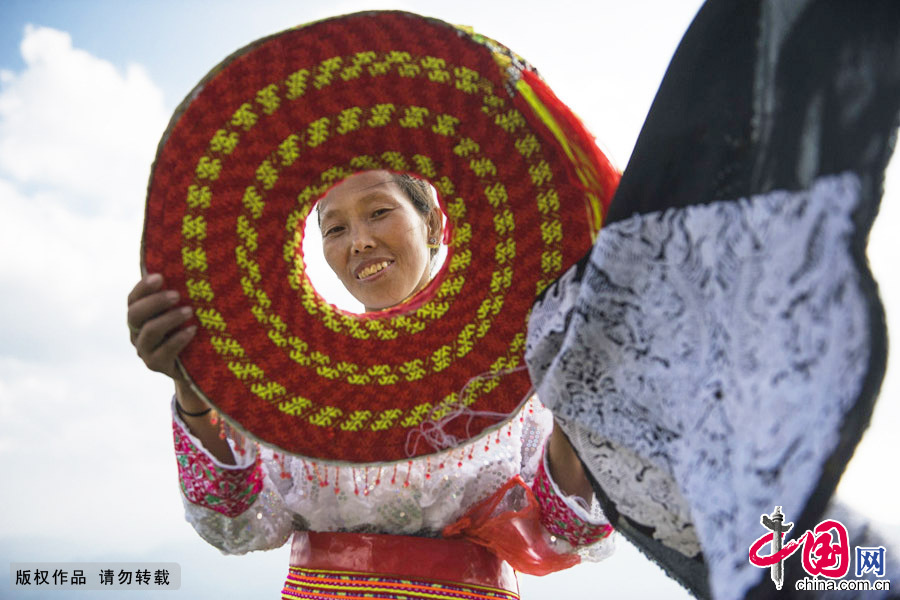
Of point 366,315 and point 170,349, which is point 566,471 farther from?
point 170,349

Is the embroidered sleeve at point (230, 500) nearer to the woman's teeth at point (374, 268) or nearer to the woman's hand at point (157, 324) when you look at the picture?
the woman's hand at point (157, 324)

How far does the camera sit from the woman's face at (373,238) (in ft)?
4.62

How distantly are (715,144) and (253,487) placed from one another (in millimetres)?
887

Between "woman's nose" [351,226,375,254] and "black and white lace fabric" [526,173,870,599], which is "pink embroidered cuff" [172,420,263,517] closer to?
"woman's nose" [351,226,375,254]

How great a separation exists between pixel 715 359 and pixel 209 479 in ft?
2.66

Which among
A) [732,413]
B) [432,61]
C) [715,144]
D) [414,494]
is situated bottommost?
[414,494]

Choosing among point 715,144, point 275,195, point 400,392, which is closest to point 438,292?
point 400,392

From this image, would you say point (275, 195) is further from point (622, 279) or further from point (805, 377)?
point (805, 377)

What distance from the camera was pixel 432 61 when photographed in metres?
0.99

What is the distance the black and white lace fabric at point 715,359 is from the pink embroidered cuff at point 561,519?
32 cm

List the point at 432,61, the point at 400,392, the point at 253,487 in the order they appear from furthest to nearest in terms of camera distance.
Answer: the point at 253,487, the point at 400,392, the point at 432,61

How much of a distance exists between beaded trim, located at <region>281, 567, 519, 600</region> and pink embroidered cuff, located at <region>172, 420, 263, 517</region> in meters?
0.19

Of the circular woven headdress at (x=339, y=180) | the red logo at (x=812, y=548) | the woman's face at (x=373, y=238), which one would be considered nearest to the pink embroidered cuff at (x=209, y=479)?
the circular woven headdress at (x=339, y=180)

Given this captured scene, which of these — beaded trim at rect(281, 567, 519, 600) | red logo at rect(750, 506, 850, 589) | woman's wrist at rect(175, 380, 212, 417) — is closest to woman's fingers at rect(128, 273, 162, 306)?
woman's wrist at rect(175, 380, 212, 417)
